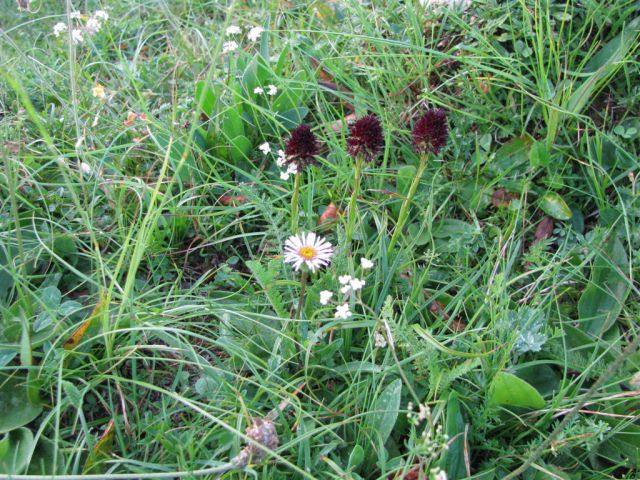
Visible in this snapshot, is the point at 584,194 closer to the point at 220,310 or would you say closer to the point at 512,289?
the point at 512,289

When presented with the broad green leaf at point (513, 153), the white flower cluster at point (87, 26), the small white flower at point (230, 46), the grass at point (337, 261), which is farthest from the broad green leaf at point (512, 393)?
the white flower cluster at point (87, 26)

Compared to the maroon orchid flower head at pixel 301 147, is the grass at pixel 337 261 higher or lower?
lower

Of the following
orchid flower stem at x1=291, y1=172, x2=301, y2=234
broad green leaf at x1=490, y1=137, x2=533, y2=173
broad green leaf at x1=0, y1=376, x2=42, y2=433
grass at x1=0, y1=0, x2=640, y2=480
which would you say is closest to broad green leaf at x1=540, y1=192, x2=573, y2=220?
grass at x1=0, y1=0, x2=640, y2=480

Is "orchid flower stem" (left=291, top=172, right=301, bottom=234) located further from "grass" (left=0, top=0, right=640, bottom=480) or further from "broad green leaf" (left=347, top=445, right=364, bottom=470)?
"broad green leaf" (left=347, top=445, right=364, bottom=470)

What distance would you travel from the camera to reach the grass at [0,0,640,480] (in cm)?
139

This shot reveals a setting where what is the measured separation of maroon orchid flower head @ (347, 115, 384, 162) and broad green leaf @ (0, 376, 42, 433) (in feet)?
3.21

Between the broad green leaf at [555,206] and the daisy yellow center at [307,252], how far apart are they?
0.83 metres

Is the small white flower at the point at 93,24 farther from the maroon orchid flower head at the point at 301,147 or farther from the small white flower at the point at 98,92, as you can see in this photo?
the maroon orchid flower head at the point at 301,147

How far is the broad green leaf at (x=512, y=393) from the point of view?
1.35 meters

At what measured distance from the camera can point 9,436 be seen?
140 centimetres

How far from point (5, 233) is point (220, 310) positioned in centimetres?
70

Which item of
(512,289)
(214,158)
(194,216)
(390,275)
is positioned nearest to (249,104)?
(214,158)

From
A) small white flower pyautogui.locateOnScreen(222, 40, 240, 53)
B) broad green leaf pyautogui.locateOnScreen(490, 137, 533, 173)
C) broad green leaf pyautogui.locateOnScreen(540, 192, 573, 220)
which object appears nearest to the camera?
broad green leaf pyautogui.locateOnScreen(540, 192, 573, 220)

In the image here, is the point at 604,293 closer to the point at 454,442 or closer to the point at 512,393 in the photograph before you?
the point at 512,393
